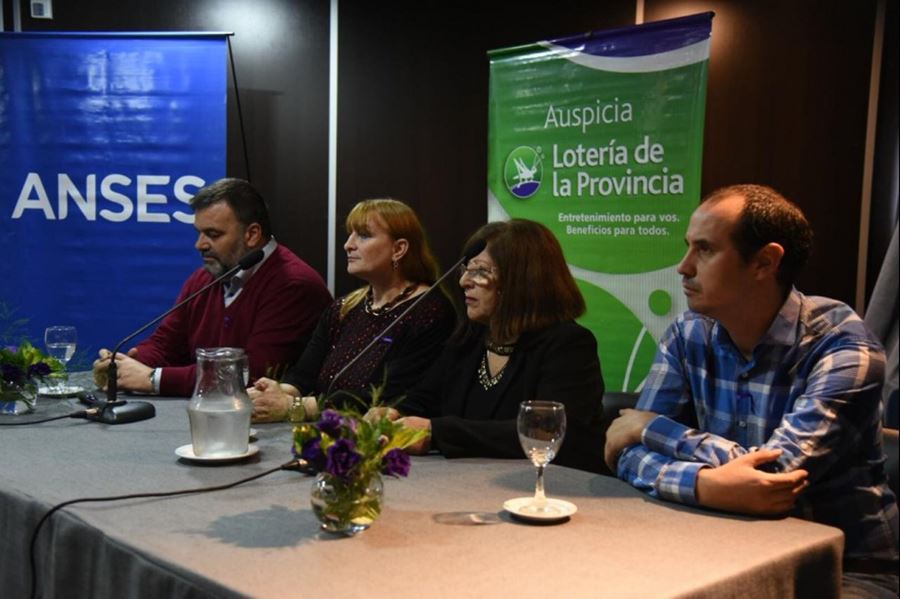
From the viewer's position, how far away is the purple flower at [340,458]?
4.39 feet

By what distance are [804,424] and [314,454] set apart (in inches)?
34.8

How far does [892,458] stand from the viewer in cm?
174

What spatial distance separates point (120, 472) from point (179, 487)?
0.60ft

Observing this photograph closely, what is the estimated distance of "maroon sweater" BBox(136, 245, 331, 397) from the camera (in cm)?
297

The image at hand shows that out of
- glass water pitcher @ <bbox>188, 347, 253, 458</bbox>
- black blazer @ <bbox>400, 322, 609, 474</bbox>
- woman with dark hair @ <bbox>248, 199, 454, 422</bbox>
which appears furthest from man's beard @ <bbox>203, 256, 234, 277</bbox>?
glass water pitcher @ <bbox>188, 347, 253, 458</bbox>

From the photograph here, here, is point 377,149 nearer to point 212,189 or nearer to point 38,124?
point 212,189

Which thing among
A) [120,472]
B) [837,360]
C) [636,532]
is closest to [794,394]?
[837,360]

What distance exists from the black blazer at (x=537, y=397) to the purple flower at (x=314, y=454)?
24.7 inches

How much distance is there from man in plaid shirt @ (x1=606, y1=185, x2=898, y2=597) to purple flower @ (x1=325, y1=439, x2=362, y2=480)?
0.61 metres

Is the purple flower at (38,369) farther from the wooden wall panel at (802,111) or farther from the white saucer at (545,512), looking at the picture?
the wooden wall panel at (802,111)

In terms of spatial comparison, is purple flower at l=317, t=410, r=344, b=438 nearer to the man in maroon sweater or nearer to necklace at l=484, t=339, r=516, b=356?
necklace at l=484, t=339, r=516, b=356

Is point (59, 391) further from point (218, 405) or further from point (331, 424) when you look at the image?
point (331, 424)

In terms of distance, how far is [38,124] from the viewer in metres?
4.10

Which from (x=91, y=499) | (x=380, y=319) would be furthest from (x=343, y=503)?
(x=380, y=319)
